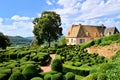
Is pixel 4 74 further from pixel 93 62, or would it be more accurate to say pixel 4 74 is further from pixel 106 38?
pixel 106 38

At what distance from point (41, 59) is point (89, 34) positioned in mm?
28247

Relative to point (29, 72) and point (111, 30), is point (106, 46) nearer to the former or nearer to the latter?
point (29, 72)

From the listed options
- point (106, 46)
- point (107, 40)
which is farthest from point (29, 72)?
point (107, 40)

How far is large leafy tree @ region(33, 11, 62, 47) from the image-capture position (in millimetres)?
51469

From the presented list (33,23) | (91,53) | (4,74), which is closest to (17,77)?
(4,74)

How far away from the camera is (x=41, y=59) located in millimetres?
35062

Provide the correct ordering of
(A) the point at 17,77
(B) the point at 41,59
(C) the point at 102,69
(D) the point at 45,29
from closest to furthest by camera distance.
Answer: (C) the point at 102,69
(A) the point at 17,77
(B) the point at 41,59
(D) the point at 45,29

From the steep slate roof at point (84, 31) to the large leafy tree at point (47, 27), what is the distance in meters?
6.96

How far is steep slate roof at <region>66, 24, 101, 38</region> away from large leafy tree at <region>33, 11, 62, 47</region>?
6.96 meters

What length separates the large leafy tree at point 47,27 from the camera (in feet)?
169

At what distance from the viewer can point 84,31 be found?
200 feet

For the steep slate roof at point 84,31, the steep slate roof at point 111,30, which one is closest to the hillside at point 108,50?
the steep slate roof at point 111,30

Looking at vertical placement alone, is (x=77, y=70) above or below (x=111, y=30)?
below

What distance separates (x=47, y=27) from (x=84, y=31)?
1235 centimetres
